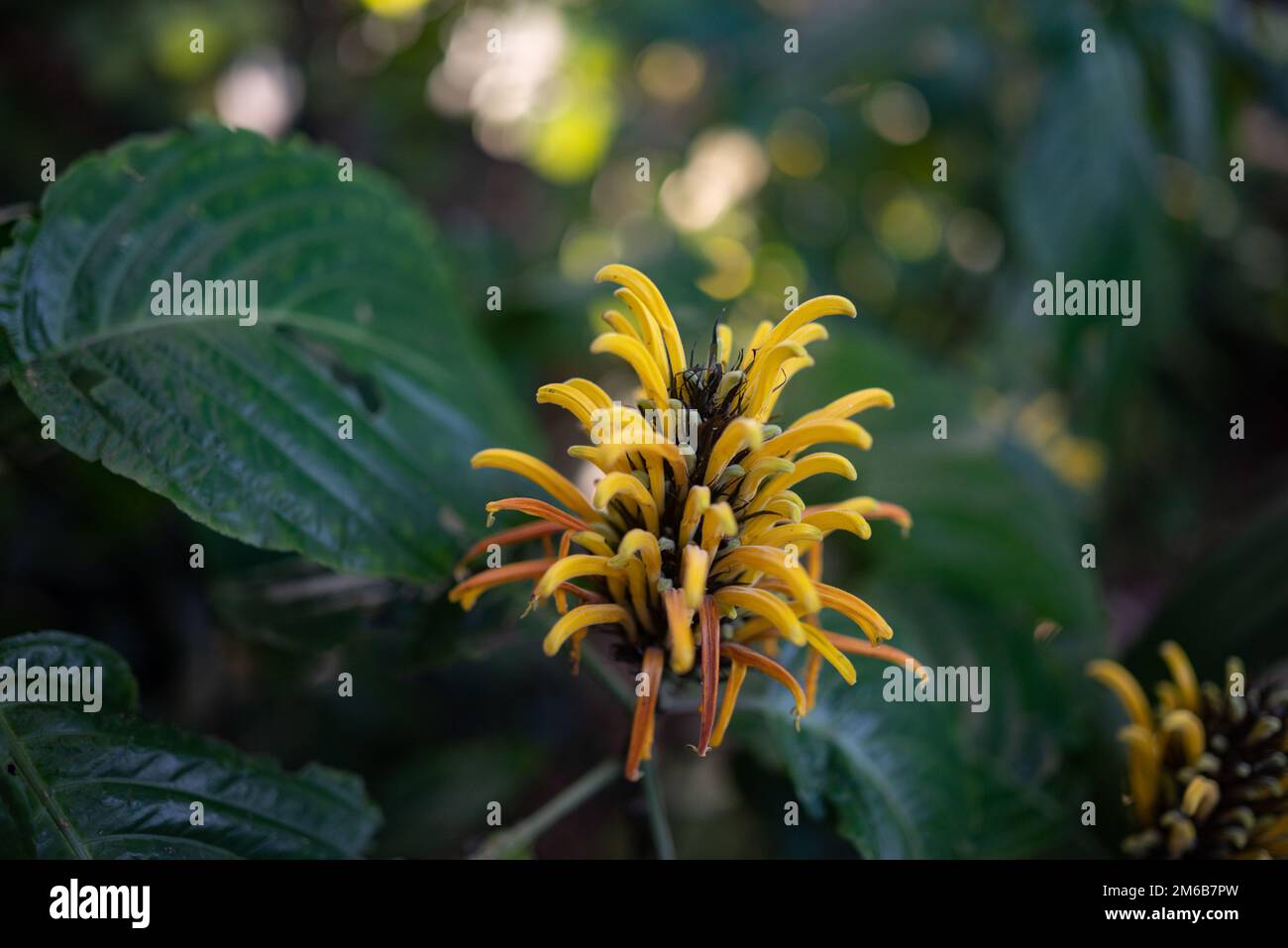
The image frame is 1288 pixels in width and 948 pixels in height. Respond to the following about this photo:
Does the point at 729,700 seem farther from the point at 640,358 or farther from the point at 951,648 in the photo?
the point at 951,648

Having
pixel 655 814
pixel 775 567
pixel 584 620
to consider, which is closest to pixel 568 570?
pixel 584 620

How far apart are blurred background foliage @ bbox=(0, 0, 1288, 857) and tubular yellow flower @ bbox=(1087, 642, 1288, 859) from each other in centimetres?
10

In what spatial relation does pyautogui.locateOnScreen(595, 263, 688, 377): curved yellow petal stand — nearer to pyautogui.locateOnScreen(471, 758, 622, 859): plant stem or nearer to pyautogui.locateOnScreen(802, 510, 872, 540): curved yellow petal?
pyautogui.locateOnScreen(802, 510, 872, 540): curved yellow petal

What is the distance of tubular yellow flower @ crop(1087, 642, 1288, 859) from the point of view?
786 millimetres

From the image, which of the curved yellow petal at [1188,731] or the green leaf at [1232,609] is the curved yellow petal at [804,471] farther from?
the green leaf at [1232,609]

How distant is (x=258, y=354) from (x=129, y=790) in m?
0.38

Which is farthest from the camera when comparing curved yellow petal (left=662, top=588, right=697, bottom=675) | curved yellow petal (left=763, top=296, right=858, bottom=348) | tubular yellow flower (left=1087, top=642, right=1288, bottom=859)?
tubular yellow flower (left=1087, top=642, right=1288, bottom=859)

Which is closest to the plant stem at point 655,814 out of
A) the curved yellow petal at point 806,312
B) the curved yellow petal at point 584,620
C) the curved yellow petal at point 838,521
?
the curved yellow petal at point 584,620

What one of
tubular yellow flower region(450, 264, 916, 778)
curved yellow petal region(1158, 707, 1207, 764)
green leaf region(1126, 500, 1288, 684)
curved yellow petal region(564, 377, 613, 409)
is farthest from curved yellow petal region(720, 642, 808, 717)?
green leaf region(1126, 500, 1288, 684)

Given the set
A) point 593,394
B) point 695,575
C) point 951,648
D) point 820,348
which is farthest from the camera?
point 820,348

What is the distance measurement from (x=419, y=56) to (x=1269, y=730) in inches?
75.0

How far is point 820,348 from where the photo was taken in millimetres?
1460
